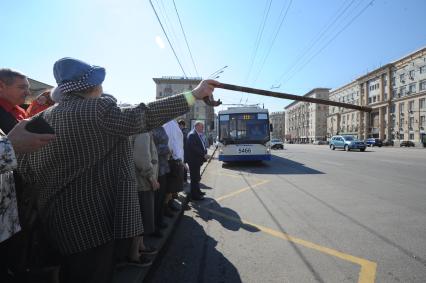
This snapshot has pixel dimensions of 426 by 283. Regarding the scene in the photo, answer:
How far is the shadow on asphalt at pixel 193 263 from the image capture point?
147 inches

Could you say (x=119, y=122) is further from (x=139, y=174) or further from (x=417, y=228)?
(x=417, y=228)

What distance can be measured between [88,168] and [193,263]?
2.51m

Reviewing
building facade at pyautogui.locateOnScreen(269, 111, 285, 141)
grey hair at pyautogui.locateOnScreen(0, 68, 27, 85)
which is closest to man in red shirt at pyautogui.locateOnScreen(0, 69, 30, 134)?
grey hair at pyautogui.locateOnScreen(0, 68, 27, 85)

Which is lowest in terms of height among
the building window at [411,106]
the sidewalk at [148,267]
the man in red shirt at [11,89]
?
the sidewalk at [148,267]

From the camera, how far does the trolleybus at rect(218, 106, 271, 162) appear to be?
667 inches

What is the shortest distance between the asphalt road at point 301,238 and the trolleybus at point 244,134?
7.69 meters

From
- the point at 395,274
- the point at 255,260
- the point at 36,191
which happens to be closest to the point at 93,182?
the point at 36,191

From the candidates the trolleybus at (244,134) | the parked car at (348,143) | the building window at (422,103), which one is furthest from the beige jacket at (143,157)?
the building window at (422,103)

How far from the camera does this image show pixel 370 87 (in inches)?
3632

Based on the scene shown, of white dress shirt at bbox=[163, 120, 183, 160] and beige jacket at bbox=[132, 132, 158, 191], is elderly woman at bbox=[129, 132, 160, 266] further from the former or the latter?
white dress shirt at bbox=[163, 120, 183, 160]

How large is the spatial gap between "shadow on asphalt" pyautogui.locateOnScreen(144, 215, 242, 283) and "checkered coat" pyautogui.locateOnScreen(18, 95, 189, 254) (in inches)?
71.5

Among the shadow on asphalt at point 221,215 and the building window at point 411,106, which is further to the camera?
the building window at point 411,106

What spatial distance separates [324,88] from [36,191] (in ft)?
423

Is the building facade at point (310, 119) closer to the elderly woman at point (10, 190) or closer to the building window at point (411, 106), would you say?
the building window at point (411, 106)
